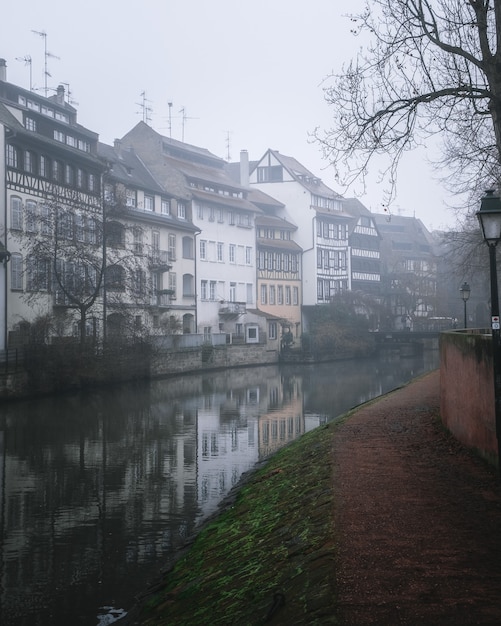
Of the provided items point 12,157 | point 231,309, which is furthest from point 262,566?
point 231,309

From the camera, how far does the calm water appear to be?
32.8 ft

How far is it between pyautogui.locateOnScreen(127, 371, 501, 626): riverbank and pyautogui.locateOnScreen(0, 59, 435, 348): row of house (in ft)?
87.2

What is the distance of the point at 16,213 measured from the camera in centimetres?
3950

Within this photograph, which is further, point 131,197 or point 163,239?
point 163,239

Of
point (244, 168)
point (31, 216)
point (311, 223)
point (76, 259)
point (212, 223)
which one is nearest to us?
point (31, 216)

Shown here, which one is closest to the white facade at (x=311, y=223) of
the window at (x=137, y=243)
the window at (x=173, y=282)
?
the window at (x=173, y=282)

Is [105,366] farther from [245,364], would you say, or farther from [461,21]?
[461,21]

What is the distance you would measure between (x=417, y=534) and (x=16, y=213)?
3517cm

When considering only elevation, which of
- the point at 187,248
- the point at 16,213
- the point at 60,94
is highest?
the point at 60,94

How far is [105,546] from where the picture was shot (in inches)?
460

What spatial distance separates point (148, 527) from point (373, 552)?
21.5 feet

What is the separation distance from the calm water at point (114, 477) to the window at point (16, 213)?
30.6 feet

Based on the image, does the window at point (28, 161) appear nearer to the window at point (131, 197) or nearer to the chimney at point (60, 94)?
the window at point (131, 197)

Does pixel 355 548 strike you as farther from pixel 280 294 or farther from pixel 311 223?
pixel 311 223
